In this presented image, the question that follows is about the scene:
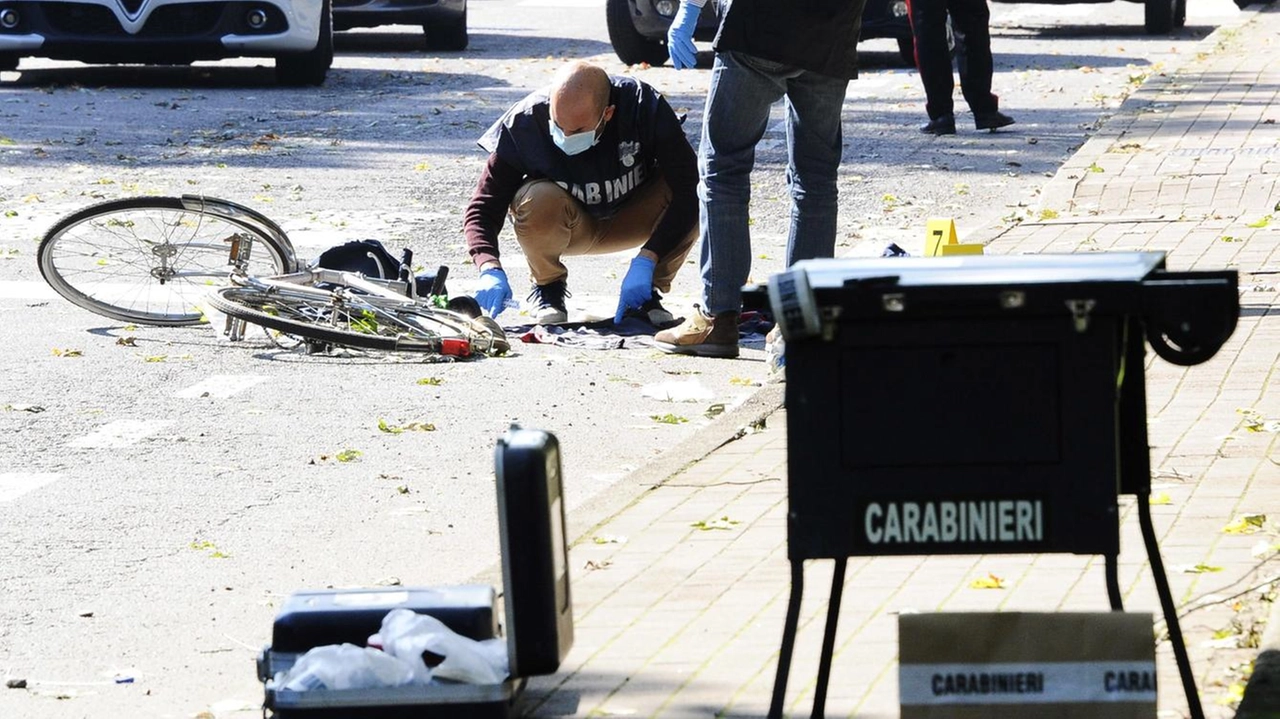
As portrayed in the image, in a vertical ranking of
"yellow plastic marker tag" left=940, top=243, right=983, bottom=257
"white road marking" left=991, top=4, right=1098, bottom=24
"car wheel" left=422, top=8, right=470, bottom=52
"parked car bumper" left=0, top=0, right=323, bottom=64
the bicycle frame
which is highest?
"yellow plastic marker tag" left=940, top=243, right=983, bottom=257

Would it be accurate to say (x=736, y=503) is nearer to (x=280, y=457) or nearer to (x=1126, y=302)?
(x=280, y=457)

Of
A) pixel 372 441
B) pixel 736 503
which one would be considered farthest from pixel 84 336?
pixel 736 503

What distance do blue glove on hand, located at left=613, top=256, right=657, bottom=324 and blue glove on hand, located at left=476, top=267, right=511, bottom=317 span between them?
1.41 feet

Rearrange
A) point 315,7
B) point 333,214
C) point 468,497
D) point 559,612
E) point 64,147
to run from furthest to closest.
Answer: point 315,7
point 64,147
point 333,214
point 468,497
point 559,612

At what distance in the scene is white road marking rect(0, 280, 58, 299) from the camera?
830cm

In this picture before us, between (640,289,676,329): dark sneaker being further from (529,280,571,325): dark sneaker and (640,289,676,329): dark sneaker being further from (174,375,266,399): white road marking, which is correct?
(174,375,266,399): white road marking

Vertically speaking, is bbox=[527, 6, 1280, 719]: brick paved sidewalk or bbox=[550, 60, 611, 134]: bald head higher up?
bbox=[550, 60, 611, 134]: bald head

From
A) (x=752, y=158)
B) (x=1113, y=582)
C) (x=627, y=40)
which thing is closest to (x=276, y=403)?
(x=752, y=158)

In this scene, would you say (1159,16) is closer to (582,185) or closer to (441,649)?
(582,185)

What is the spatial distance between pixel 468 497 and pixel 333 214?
4.79 meters

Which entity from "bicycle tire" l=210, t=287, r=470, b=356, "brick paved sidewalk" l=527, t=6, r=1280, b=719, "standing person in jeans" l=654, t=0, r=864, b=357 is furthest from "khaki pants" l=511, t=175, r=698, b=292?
"brick paved sidewalk" l=527, t=6, r=1280, b=719

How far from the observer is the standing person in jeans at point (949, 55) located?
40.3ft

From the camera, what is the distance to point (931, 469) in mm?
3115

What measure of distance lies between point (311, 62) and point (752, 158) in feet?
30.7
